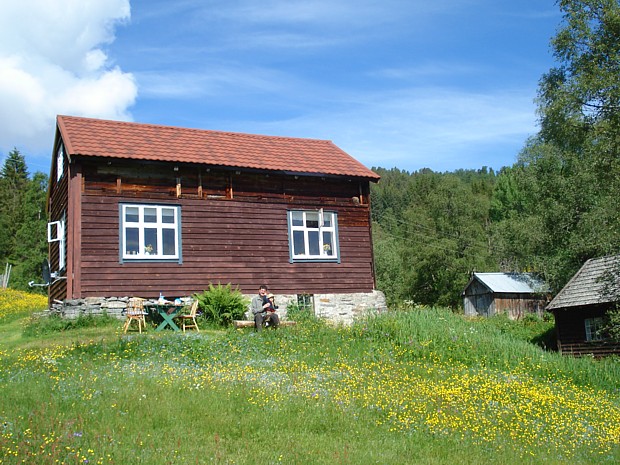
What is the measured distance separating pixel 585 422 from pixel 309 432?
225 inches

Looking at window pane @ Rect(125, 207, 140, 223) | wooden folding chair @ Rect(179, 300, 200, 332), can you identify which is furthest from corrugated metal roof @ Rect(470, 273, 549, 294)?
window pane @ Rect(125, 207, 140, 223)

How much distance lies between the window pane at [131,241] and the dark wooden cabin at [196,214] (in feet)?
0.10

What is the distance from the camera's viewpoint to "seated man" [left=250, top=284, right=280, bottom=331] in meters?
18.4

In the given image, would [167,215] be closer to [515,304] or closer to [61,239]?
[61,239]

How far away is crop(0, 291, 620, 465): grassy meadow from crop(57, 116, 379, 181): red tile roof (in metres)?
6.12

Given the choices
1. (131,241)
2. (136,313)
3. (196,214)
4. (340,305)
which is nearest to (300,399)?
(136,313)

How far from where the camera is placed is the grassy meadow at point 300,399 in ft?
29.3

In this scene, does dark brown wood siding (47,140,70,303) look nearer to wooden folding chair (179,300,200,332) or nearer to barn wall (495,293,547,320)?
wooden folding chair (179,300,200,332)

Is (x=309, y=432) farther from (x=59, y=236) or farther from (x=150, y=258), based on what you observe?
(x=59, y=236)

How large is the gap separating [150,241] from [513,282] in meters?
29.5

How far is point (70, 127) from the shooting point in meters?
21.9

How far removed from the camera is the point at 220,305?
2023 cm

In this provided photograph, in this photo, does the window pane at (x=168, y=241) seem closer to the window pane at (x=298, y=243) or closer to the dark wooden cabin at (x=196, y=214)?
the dark wooden cabin at (x=196, y=214)

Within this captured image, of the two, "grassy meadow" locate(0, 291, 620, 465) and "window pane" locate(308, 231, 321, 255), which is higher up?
"window pane" locate(308, 231, 321, 255)
